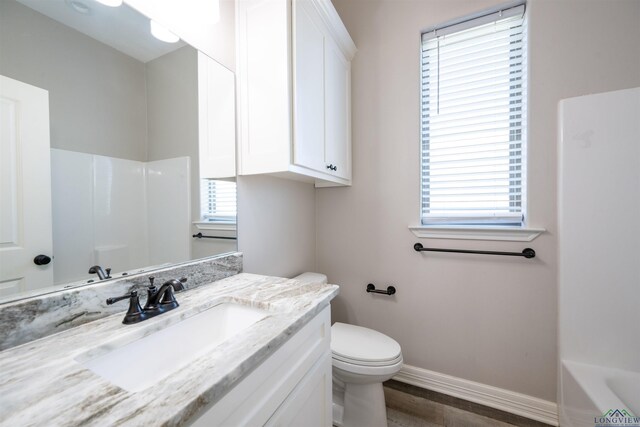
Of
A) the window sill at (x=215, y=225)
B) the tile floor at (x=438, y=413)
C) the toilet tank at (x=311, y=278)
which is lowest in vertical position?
the tile floor at (x=438, y=413)

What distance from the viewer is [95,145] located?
76cm

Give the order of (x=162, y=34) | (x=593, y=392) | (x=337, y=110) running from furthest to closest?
(x=337, y=110) < (x=593, y=392) < (x=162, y=34)

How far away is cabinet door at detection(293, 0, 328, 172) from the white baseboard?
5.02 ft

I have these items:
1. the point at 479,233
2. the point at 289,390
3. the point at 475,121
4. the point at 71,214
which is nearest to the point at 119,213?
the point at 71,214

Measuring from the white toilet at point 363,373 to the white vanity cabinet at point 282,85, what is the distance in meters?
0.97

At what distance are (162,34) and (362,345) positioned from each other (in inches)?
67.0

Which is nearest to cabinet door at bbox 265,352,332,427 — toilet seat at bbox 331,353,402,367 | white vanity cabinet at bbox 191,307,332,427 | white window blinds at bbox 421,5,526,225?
white vanity cabinet at bbox 191,307,332,427

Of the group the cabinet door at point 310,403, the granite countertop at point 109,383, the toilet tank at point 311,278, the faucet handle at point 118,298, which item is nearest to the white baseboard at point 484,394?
the toilet tank at point 311,278

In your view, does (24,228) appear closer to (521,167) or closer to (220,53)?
(220,53)

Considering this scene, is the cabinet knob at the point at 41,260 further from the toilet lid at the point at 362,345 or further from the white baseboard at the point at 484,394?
the white baseboard at the point at 484,394

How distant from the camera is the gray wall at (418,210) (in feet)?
4.24

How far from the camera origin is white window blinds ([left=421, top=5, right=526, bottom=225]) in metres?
1.45

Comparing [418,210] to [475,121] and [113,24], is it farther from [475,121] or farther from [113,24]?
[113,24]

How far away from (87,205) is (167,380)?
1.97 feet
